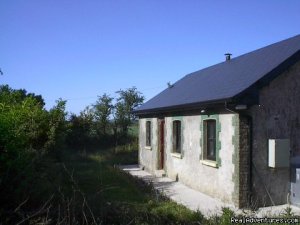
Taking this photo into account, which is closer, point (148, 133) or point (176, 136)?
point (176, 136)

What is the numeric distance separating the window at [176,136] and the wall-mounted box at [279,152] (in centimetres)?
562

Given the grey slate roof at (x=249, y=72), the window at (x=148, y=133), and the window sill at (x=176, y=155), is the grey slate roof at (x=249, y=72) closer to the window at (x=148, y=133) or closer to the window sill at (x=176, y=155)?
the window sill at (x=176, y=155)

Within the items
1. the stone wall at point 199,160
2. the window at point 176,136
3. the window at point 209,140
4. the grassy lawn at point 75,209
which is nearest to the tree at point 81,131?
the stone wall at point 199,160

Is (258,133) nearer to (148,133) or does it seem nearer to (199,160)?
(199,160)

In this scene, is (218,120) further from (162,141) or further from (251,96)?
(162,141)

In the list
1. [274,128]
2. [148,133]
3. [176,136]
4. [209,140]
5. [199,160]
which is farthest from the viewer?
[148,133]

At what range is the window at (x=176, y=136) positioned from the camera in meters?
15.8

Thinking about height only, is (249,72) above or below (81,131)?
above

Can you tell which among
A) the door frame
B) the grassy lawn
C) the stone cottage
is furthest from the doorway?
the grassy lawn

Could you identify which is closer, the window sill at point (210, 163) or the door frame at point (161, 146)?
the window sill at point (210, 163)

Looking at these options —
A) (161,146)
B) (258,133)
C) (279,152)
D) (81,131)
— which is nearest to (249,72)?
(258,133)

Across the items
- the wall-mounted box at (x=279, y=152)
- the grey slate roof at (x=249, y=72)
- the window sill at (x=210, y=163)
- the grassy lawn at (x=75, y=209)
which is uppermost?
the grey slate roof at (x=249, y=72)

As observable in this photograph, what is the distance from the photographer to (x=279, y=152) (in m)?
10.5

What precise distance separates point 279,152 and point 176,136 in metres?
6.06
